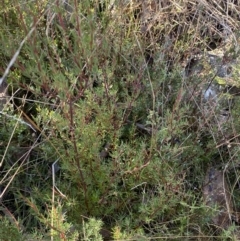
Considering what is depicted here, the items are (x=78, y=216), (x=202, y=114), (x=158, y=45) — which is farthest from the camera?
(x=158, y=45)

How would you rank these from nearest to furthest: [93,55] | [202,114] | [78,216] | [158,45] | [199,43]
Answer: [93,55] < [78,216] < [202,114] < [158,45] < [199,43]

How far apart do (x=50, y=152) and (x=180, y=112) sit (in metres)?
0.61

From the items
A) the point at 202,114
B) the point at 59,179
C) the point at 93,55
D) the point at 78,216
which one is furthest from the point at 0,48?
the point at 202,114

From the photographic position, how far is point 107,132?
2.03 metres

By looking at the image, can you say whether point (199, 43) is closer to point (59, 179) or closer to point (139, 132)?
point (139, 132)

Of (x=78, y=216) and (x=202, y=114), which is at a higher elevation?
(x=202, y=114)

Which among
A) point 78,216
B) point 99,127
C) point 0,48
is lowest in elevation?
point 78,216

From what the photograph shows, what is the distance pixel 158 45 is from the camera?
2.56 m

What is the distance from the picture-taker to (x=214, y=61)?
260 cm

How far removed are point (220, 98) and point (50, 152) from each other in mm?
891

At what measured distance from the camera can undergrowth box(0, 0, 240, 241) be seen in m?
1.85

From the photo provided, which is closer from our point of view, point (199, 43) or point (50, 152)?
point (50, 152)

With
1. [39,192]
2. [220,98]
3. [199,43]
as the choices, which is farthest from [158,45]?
[39,192]

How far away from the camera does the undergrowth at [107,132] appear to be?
185 centimetres
